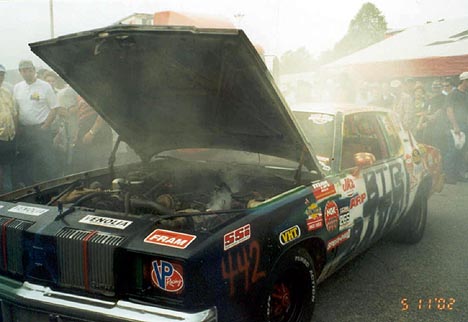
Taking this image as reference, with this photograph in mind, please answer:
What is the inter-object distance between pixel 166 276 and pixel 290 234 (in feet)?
2.63

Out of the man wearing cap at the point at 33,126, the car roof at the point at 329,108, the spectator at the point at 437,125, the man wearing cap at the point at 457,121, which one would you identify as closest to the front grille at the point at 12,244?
the car roof at the point at 329,108

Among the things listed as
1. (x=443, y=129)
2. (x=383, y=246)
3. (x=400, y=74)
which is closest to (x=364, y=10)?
(x=400, y=74)

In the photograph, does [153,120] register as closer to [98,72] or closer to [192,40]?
[98,72]

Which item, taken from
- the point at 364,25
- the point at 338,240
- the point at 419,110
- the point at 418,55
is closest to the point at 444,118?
the point at 419,110

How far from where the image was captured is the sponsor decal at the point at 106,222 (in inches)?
92.8

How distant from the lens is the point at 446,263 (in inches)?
165

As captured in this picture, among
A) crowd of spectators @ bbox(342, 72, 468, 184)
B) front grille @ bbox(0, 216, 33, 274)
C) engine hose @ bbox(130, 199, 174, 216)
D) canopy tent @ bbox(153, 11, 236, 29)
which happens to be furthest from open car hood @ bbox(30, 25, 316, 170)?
crowd of spectators @ bbox(342, 72, 468, 184)

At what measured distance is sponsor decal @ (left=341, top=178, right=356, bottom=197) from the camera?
3186 mm

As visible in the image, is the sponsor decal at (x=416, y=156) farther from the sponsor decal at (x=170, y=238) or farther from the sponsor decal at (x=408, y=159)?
the sponsor decal at (x=170, y=238)

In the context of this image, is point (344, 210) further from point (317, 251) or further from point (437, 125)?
point (437, 125)

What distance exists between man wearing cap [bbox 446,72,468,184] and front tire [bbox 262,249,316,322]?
6378mm

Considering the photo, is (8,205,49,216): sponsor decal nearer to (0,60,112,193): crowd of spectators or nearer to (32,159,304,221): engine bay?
(32,159,304,221): engine bay

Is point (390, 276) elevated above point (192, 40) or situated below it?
below

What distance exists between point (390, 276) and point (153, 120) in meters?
2.42
